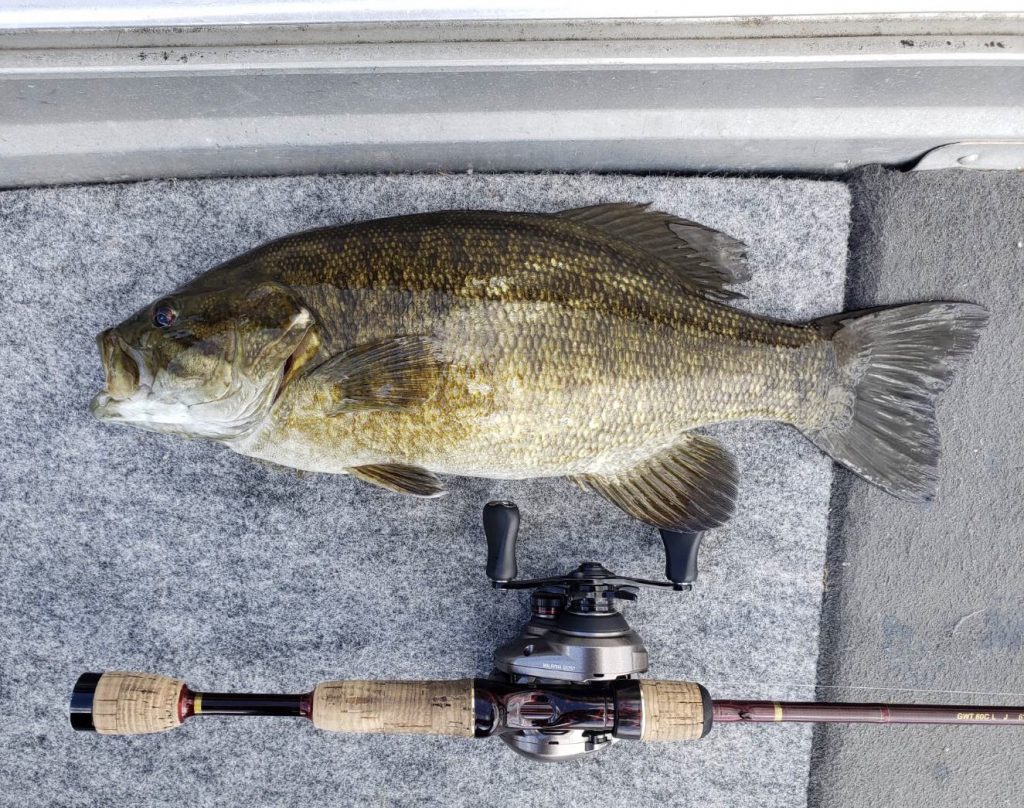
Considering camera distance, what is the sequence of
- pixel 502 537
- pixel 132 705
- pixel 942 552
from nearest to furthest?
pixel 132 705 → pixel 502 537 → pixel 942 552

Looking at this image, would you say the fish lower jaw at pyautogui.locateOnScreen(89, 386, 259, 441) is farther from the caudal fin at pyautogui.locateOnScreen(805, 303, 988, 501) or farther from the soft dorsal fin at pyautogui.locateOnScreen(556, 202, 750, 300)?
the caudal fin at pyautogui.locateOnScreen(805, 303, 988, 501)

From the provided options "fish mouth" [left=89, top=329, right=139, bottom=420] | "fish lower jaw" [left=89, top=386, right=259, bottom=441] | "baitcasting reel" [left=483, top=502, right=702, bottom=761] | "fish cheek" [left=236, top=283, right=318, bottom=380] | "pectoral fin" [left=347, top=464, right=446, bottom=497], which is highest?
"fish cheek" [left=236, top=283, right=318, bottom=380]

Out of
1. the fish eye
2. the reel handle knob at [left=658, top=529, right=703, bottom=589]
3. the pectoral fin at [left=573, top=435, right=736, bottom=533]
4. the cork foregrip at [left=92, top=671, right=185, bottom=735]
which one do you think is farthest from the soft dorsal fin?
the cork foregrip at [left=92, top=671, right=185, bottom=735]

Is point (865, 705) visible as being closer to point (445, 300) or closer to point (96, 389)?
point (445, 300)

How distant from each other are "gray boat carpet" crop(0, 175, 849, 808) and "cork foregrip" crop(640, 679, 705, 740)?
0.28m

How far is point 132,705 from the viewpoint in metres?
0.99

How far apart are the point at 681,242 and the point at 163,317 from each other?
2.84 feet

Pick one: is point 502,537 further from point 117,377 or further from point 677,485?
point 117,377

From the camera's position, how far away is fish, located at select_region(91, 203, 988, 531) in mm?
1006

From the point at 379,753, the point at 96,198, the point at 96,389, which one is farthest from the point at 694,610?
the point at 96,198

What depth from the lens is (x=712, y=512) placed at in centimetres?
115

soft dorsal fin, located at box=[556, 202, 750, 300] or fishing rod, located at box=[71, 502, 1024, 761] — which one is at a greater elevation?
soft dorsal fin, located at box=[556, 202, 750, 300]

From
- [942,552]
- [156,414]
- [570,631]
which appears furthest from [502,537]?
[942,552]

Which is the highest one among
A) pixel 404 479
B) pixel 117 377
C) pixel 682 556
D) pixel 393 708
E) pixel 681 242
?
pixel 681 242
